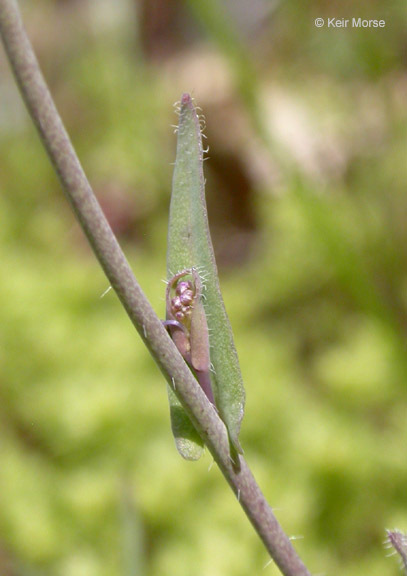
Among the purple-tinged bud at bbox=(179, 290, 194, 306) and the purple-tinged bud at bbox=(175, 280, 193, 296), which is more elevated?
the purple-tinged bud at bbox=(175, 280, 193, 296)

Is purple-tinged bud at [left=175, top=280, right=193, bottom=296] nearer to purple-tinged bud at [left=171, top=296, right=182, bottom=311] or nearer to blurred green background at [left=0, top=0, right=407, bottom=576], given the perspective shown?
purple-tinged bud at [left=171, top=296, right=182, bottom=311]

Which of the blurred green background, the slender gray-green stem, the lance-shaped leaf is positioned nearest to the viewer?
the slender gray-green stem

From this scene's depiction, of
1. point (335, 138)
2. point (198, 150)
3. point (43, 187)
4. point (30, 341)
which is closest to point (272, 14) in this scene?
point (335, 138)

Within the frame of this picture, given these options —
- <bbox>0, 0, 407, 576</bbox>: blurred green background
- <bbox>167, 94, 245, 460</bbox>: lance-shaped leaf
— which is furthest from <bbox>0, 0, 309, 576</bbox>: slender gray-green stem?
<bbox>0, 0, 407, 576</bbox>: blurred green background

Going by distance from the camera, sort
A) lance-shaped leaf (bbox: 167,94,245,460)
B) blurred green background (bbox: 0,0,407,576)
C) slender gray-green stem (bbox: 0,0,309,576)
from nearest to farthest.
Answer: slender gray-green stem (bbox: 0,0,309,576), lance-shaped leaf (bbox: 167,94,245,460), blurred green background (bbox: 0,0,407,576)

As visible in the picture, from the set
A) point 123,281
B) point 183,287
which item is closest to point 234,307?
point 183,287

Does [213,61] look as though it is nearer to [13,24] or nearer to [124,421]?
[124,421]

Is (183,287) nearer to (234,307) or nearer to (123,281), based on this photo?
(123,281)
